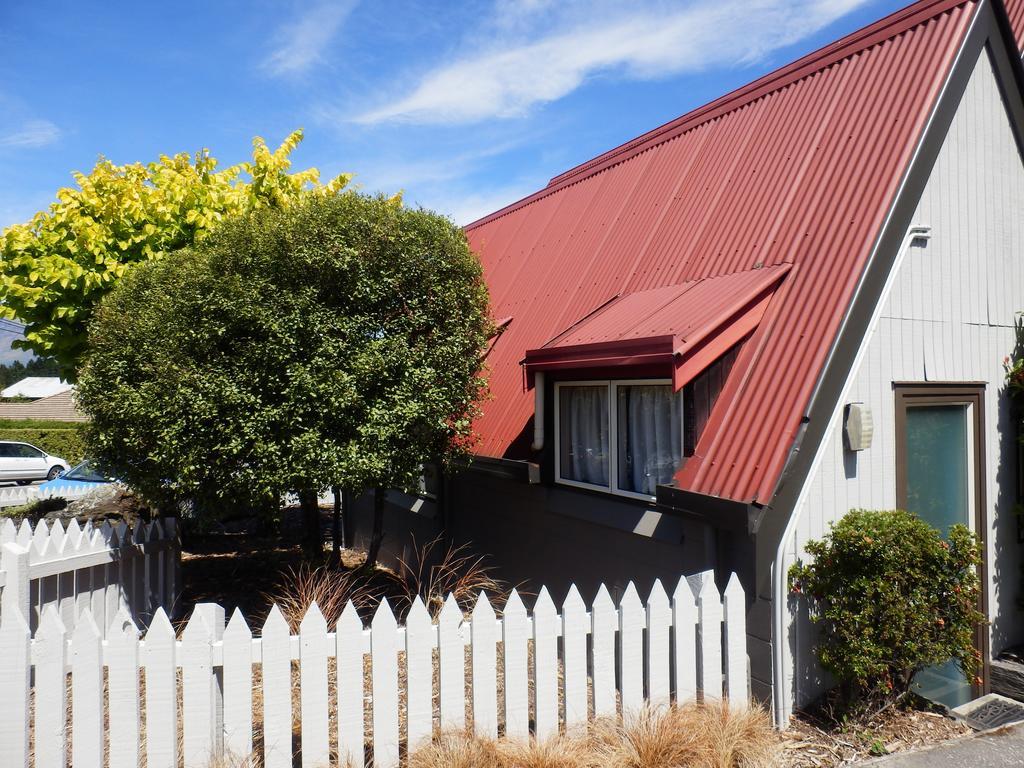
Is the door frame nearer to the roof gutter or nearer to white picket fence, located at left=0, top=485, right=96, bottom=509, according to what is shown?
the roof gutter

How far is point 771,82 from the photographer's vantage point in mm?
8391

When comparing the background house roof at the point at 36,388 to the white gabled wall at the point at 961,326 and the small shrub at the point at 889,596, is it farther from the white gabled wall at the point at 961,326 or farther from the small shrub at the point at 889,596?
the small shrub at the point at 889,596

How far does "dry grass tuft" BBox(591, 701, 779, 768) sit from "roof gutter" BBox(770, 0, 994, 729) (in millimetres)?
442

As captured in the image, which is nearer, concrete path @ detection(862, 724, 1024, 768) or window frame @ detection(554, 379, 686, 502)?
concrete path @ detection(862, 724, 1024, 768)

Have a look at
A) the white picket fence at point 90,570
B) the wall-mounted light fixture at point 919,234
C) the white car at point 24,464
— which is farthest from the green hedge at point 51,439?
the wall-mounted light fixture at point 919,234

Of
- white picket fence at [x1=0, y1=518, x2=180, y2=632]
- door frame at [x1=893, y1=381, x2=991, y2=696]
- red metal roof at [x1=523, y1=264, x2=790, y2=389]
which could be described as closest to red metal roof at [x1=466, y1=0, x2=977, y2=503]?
red metal roof at [x1=523, y1=264, x2=790, y2=389]

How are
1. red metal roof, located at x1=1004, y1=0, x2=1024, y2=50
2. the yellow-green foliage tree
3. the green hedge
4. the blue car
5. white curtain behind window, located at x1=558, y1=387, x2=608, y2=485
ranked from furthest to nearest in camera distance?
the green hedge → the blue car → the yellow-green foliage tree → red metal roof, located at x1=1004, y1=0, x2=1024, y2=50 → white curtain behind window, located at x1=558, y1=387, x2=608, y2=485

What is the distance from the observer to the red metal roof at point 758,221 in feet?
17.6

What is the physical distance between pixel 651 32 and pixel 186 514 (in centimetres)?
932

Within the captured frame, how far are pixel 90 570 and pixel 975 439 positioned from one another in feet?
27.1

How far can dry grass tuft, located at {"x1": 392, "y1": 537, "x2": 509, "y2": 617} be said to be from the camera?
7.30 m

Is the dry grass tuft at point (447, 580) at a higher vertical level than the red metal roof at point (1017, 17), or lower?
lower

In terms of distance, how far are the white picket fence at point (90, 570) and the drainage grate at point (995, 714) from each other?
23.0 ft

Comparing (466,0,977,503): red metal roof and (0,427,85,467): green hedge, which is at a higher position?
(466,0,977,503): red metal roof
